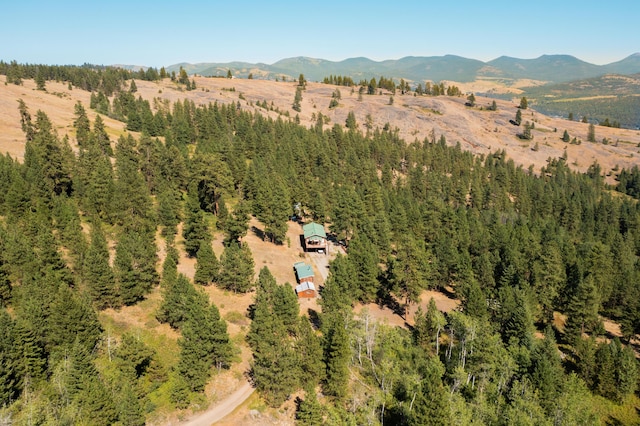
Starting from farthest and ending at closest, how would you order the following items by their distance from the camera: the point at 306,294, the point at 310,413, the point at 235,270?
the point at 306,294 → the point at 235,270 → the point at 310,413

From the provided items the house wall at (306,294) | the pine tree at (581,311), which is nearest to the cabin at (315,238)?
the house wall at (306,294)

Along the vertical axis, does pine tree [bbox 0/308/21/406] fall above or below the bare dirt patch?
above

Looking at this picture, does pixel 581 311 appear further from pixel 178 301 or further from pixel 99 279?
pixel 99 279


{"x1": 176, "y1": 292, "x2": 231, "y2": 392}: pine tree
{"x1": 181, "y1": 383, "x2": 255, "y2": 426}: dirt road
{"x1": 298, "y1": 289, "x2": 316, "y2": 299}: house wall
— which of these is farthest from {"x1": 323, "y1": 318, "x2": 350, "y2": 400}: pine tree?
{"x1": 298, "y1": 289, "x2": 316, "y2": 299}: house wall

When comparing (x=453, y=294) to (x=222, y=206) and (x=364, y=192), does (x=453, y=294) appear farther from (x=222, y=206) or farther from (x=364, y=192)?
(x=222, y=206)

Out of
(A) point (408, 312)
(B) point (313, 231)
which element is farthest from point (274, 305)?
(B) point (313, 231)

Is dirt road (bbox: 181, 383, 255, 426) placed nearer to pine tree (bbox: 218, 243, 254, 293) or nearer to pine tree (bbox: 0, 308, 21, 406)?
pine tree (bbox: 0, 308, 21, 406)

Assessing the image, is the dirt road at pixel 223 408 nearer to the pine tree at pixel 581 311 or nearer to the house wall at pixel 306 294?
the house wall at pixel 306 294
